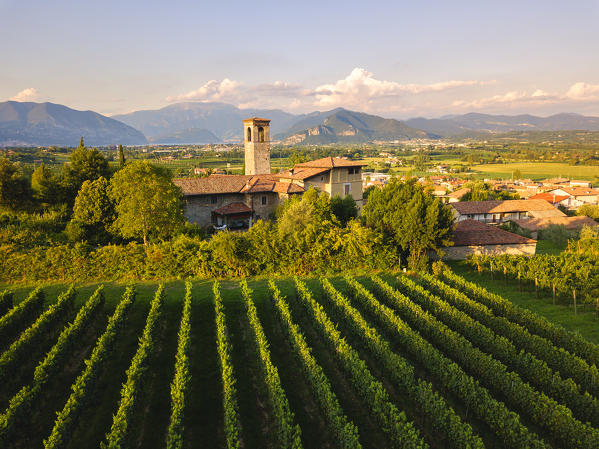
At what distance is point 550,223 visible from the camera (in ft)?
145

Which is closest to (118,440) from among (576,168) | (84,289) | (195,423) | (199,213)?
(195,423)

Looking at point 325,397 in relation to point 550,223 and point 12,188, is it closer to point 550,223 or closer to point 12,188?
point 12,188

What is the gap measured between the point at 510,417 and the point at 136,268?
2260cm

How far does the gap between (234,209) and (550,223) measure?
132 feet

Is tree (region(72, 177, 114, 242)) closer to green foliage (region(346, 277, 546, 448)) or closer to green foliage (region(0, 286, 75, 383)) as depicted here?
green foliage (region(0, 286, 75, 383))

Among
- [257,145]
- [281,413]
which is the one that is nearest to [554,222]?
[257,145]

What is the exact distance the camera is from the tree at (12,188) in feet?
110

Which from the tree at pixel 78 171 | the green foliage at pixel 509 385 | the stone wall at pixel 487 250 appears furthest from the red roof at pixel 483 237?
the tree at pixel 78 171

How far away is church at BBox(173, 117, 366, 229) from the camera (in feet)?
127

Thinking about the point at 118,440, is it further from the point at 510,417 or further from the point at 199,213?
the point at 199,213

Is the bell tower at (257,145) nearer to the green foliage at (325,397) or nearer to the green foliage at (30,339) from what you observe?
the green foliage at (30,339)

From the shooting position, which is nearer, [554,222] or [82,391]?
[82,391]

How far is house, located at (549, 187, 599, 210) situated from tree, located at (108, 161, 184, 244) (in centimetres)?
7844

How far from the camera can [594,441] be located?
8.81 m
